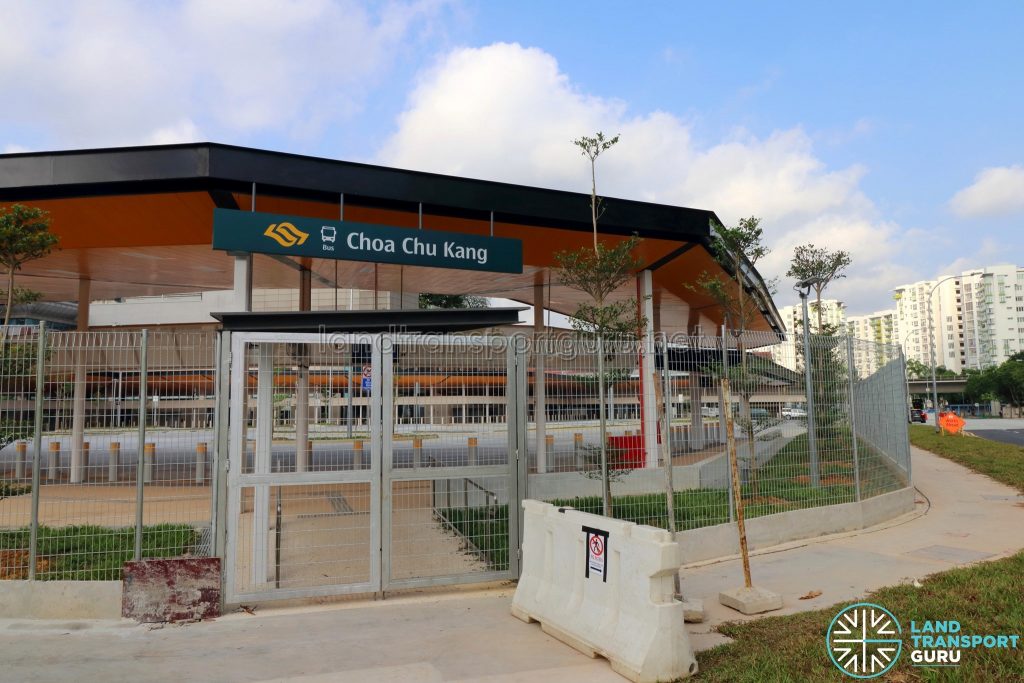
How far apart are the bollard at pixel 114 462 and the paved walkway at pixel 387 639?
1357mm

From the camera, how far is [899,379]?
1386 centimetres

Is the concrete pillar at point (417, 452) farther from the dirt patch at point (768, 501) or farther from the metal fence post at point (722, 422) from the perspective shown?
the dirt patch at point (768, 501)

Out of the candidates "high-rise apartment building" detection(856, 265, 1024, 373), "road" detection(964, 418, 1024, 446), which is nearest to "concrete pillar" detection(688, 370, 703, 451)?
"road" detection(964, 418, 1024, 446)

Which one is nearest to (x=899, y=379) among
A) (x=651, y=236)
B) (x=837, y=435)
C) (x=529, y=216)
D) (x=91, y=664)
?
A: (x=837, y=435)

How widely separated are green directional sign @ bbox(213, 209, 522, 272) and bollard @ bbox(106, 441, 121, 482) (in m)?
3.61

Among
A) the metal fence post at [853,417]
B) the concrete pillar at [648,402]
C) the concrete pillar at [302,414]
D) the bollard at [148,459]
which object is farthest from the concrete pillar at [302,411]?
the metal fence post at [853,417]

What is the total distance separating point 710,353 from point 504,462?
3.06 metres

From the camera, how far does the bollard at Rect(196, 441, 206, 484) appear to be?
661 cm

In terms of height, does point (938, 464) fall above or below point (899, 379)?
below

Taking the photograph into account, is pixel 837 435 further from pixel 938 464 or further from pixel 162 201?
pixel 938 464

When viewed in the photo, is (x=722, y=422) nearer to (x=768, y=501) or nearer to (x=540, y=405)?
(x=768, y=501)

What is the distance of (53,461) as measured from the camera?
648cm

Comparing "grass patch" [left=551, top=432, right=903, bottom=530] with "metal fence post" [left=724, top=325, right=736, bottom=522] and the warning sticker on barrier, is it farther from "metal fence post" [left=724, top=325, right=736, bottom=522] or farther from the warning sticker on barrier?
the warning sticker on barrier

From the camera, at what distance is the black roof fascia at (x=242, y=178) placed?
965cm
